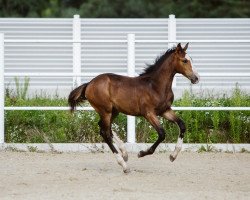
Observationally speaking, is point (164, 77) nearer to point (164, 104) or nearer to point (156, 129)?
point (164, 104)

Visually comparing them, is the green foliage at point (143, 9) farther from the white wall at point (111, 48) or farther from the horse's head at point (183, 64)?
the horse's head at point (183, 64)

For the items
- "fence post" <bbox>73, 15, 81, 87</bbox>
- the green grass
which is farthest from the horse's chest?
"fence post" <bbox>73, 15, 81, 87</bbox>

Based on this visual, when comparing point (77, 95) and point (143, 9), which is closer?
Result: point (77, 95)

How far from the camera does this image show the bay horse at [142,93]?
476 inches

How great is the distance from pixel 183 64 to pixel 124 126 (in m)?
3.12

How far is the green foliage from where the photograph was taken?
34.2 meters

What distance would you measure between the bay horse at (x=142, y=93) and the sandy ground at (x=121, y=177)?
1.98 feet

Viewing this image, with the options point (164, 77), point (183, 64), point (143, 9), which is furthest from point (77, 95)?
point (143, 9)

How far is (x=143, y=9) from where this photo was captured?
34.5 metres

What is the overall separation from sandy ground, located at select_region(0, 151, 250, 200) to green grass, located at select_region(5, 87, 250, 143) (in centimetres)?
70

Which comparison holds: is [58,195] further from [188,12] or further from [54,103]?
[188,12]

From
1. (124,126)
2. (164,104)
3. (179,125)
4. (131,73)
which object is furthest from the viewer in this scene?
(124,126)

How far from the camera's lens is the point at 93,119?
15.0m

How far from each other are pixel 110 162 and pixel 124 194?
310 centimetres
